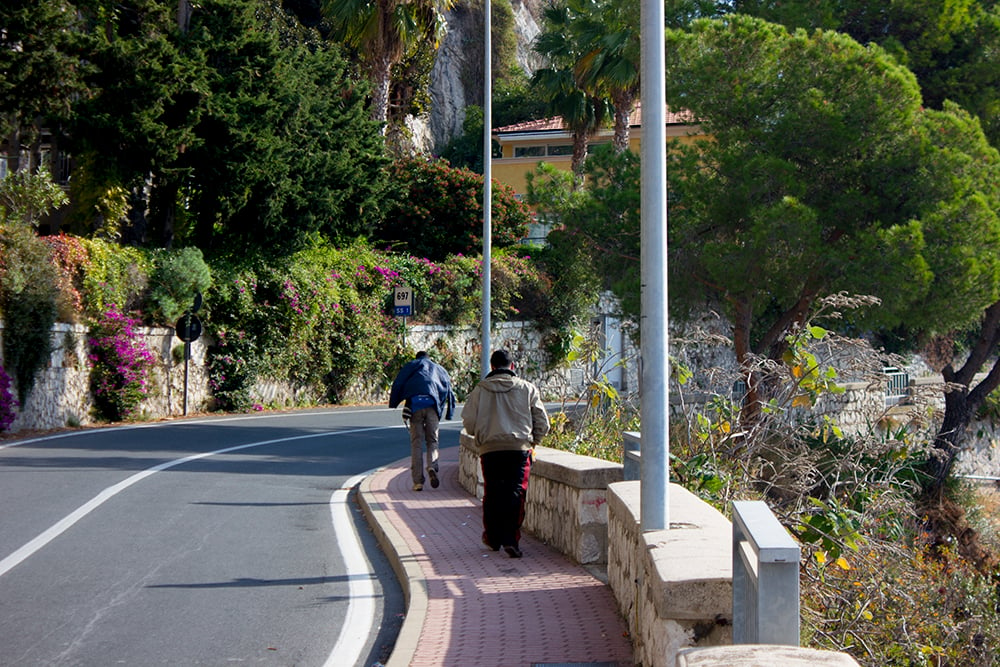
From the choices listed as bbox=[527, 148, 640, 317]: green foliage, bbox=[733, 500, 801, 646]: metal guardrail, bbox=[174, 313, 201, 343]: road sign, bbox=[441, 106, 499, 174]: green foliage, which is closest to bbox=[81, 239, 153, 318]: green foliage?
bbox=[174, 313, 201, 343]: road sign

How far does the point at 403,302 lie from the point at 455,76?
1308 inches

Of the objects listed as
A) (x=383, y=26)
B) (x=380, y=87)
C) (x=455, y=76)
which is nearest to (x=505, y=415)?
(x=383, y=26)

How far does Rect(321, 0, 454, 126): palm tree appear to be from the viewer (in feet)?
106

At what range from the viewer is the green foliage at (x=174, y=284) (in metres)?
24.2

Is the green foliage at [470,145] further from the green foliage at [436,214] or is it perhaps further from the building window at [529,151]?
the green foliage at [436,214]

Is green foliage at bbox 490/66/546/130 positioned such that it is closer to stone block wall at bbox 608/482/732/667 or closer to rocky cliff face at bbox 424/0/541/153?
rocky cliff face at bbox 424/0/541/153

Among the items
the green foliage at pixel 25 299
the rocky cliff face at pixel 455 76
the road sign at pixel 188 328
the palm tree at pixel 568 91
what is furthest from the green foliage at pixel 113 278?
the rocky cliff face at pixel 455 76

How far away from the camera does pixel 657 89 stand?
19.7 ft

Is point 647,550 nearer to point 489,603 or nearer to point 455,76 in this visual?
point 489,603

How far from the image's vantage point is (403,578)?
823cm

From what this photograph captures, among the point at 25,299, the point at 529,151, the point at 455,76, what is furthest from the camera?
the point at 455,76

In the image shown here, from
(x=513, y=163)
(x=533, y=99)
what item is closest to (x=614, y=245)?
(x=513, y=163)

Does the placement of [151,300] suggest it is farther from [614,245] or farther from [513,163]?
[513,163]

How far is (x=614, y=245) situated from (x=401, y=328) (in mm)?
9666
